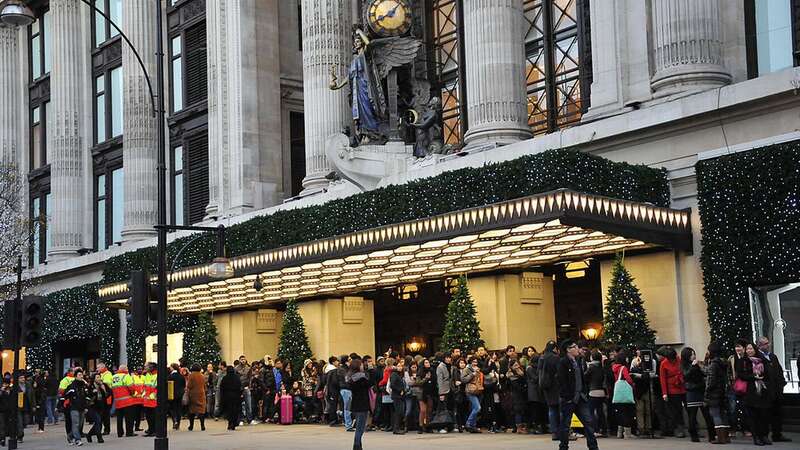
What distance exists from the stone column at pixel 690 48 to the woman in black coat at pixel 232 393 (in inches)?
472

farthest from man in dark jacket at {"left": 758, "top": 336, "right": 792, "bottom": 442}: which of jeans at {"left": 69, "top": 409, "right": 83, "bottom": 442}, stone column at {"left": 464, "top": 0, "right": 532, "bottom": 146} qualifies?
jeans at {"left": 69, "top": 409, "right": 83, "bottom": 442}

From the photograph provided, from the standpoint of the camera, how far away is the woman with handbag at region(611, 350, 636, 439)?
70.7 ft

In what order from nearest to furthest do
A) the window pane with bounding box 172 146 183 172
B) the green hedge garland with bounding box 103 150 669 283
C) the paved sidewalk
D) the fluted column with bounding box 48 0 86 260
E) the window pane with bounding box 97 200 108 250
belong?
the paved sidewalk, the green hedge garland with bounding box 103 150 669 283, the window pane with bounding box 172 146 183 172, the window pane with bounding box 97 200 108 250, the fluted column with bounding box 48 0 86 260

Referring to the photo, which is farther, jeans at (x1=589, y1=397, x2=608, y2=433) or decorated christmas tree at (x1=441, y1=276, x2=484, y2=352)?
decorated christmas tree at (x1=441, y1=276, x2=484, y2=352)

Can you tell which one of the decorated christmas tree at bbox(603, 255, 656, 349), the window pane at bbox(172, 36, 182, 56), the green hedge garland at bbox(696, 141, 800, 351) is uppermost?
the window pane at bbox(172, 36, 182, 56)

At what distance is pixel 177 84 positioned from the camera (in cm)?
4709

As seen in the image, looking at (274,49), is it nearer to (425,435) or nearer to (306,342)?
(306,342)

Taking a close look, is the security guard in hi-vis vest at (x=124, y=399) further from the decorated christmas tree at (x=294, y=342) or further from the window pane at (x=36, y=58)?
the window pane at (x=36, y=58)

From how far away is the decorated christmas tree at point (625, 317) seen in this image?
81.4 feet

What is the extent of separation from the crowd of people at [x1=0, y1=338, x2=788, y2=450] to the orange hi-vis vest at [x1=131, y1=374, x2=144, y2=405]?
0.04 meters

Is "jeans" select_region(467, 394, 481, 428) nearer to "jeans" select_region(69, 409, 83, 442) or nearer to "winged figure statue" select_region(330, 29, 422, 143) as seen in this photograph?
"jeans" select_region(69, 409, 83, 442)

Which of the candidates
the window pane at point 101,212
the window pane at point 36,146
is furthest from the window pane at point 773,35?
the window pane at point 36,146

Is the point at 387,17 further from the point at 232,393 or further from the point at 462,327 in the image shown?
the point at 232,393

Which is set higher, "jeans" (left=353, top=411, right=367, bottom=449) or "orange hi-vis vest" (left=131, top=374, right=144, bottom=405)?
"orange hi-vis vest" (left=131, top=374, right=144, bottom=405)
